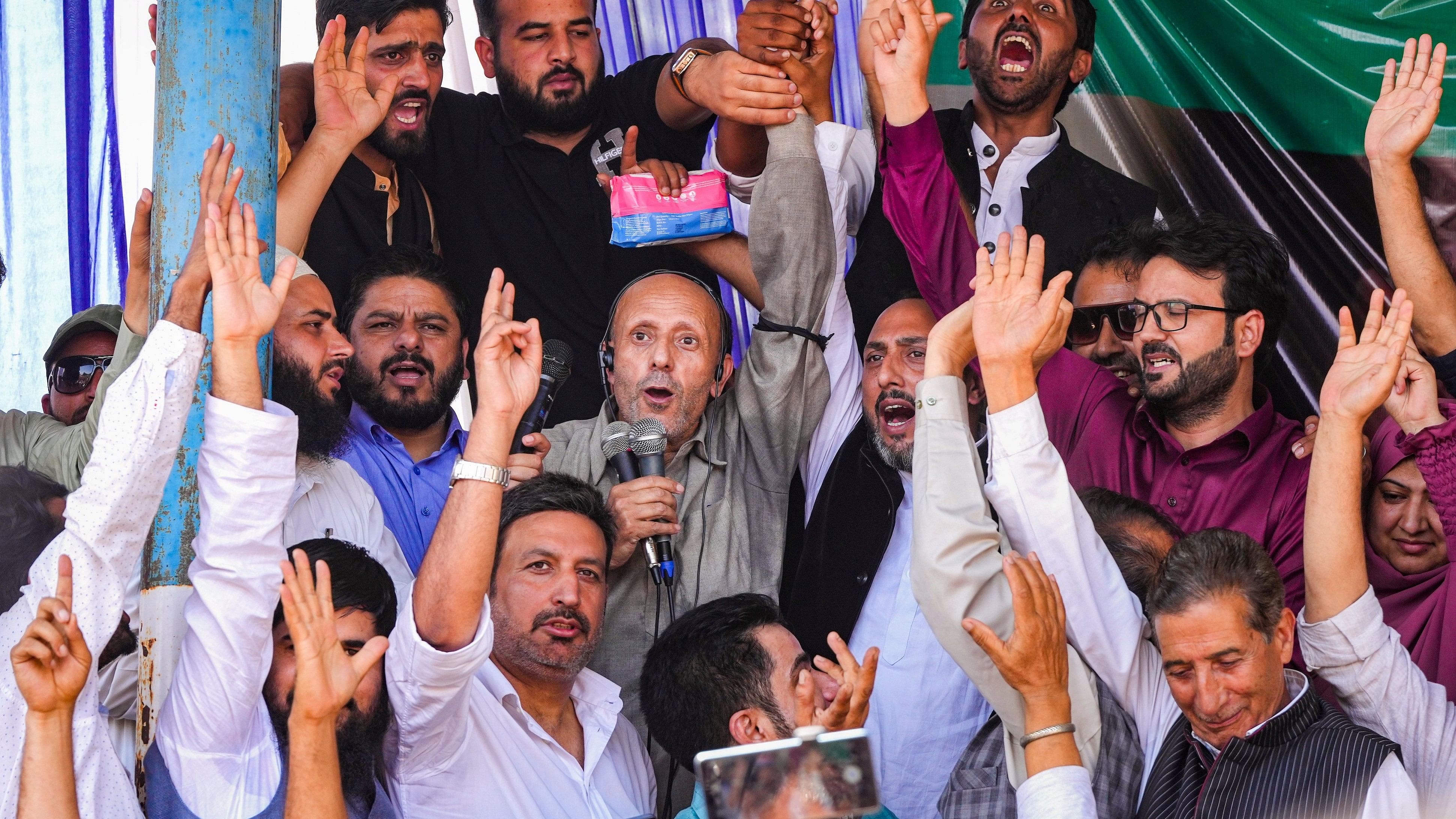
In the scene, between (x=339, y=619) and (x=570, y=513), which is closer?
(x=339, y=619)

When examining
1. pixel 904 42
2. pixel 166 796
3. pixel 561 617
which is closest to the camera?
pixel 166 796

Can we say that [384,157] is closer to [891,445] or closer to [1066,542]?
[891,445]

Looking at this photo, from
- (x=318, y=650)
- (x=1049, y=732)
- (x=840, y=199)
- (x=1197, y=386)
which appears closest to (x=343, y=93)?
(x=840, y=199)

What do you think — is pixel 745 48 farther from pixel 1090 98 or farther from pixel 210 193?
pixel 210 193

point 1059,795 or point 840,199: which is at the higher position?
point 840,199

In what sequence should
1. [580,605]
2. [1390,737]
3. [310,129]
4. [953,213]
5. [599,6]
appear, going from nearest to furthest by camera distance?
1. [1390,737]
2. [580,605]
3. [953,213]
4. [310,129]
5. [599,6]

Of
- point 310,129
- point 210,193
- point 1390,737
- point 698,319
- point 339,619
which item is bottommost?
point 1390,737

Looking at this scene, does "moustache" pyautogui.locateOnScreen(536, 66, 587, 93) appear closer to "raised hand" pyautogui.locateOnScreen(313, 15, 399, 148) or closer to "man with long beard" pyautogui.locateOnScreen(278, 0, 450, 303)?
"man with long beard" pyautogui.locateOnScreen(278, 0, 450, 303)

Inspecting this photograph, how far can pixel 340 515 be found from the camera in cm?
331

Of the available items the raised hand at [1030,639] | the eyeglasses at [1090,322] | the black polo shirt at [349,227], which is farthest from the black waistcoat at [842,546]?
the black polo shirt at [349,227]

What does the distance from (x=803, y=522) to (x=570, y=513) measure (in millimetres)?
770

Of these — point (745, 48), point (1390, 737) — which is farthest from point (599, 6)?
point (1390, 737)

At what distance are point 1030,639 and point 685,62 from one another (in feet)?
6.50

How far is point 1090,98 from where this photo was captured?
4.11 m
